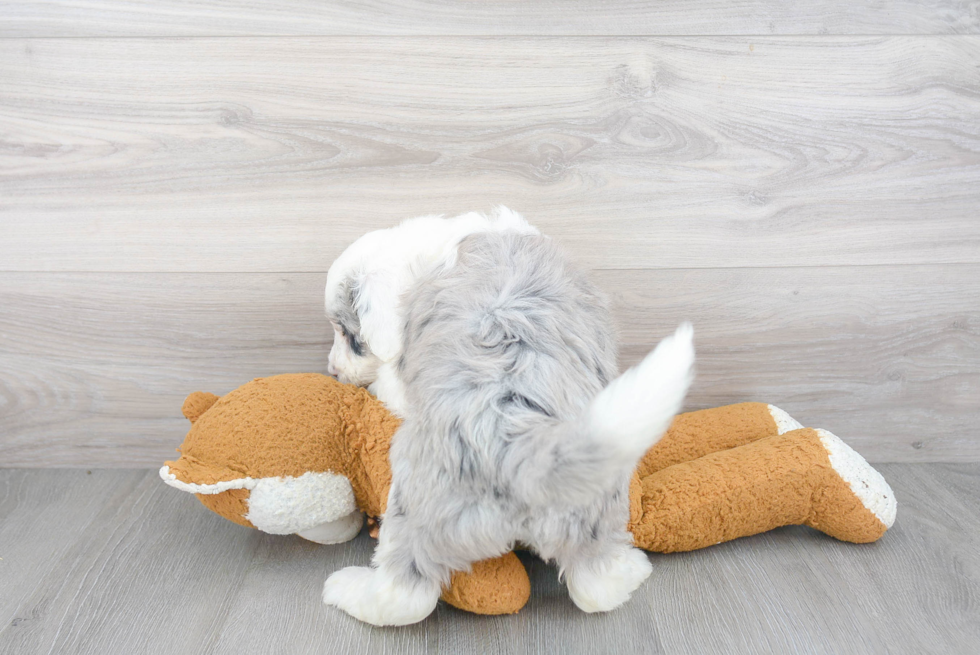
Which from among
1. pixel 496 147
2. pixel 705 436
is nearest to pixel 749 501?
pixel 705 436

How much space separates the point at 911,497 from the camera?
1.56 meters

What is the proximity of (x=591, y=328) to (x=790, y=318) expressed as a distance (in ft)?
2.37

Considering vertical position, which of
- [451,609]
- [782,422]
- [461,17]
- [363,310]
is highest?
[461,17]

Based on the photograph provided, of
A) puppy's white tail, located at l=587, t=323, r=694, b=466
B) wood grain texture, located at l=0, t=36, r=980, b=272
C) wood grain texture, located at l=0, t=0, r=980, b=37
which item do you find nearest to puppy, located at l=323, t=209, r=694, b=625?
puppy's white tail, located at l=587, t=323, r=694, b=466

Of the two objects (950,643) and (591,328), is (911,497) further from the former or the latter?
(591,328)

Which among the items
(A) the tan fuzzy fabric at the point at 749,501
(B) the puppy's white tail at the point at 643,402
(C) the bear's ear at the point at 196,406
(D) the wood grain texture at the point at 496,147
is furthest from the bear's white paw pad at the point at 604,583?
(C) the bear's ear at the point at 196,406

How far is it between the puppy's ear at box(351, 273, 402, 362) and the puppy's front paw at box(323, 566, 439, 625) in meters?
0.39

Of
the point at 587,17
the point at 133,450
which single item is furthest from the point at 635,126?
the point at 133,450

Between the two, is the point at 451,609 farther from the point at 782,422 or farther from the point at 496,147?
the point at 496,147

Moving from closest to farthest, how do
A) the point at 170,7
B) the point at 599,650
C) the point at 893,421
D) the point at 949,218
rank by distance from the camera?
1. the point at 599,650
2. the point at 170,7
3. the point at 949,218
4. the point at 893,421

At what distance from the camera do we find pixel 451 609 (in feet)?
3.97

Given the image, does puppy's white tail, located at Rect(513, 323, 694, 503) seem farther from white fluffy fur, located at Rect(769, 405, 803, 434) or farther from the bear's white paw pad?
white fluffy fur, located at Rect(769, 405, 803, 434)

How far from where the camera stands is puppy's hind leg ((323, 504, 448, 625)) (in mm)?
1089

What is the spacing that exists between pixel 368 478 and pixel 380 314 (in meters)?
0.31
